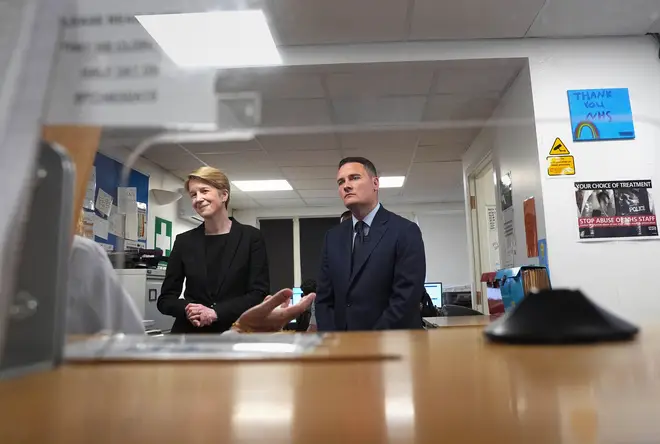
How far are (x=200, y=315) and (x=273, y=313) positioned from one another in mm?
63

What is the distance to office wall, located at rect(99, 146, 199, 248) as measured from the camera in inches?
12.0

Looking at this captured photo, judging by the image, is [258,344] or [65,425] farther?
[258,344]

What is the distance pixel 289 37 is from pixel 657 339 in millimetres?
544

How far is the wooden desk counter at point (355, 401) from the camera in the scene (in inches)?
5.5

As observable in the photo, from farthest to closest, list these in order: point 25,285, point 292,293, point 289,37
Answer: point 289,37 → point 292,293 → point 25,285

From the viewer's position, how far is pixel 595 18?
0.45m

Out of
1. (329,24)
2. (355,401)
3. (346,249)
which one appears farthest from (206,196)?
(329,24)

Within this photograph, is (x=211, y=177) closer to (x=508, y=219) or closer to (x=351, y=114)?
(x=351, y=114)

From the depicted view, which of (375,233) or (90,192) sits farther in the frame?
(375,233)

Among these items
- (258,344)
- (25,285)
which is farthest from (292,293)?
(25,285)

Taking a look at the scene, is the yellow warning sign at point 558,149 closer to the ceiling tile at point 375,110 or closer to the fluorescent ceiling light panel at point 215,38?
the ceiling tile at point 375,110

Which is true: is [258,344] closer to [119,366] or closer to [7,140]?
[119,366]

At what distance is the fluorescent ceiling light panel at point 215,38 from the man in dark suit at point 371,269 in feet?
0.55

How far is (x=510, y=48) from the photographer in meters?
Answer: 0.49
